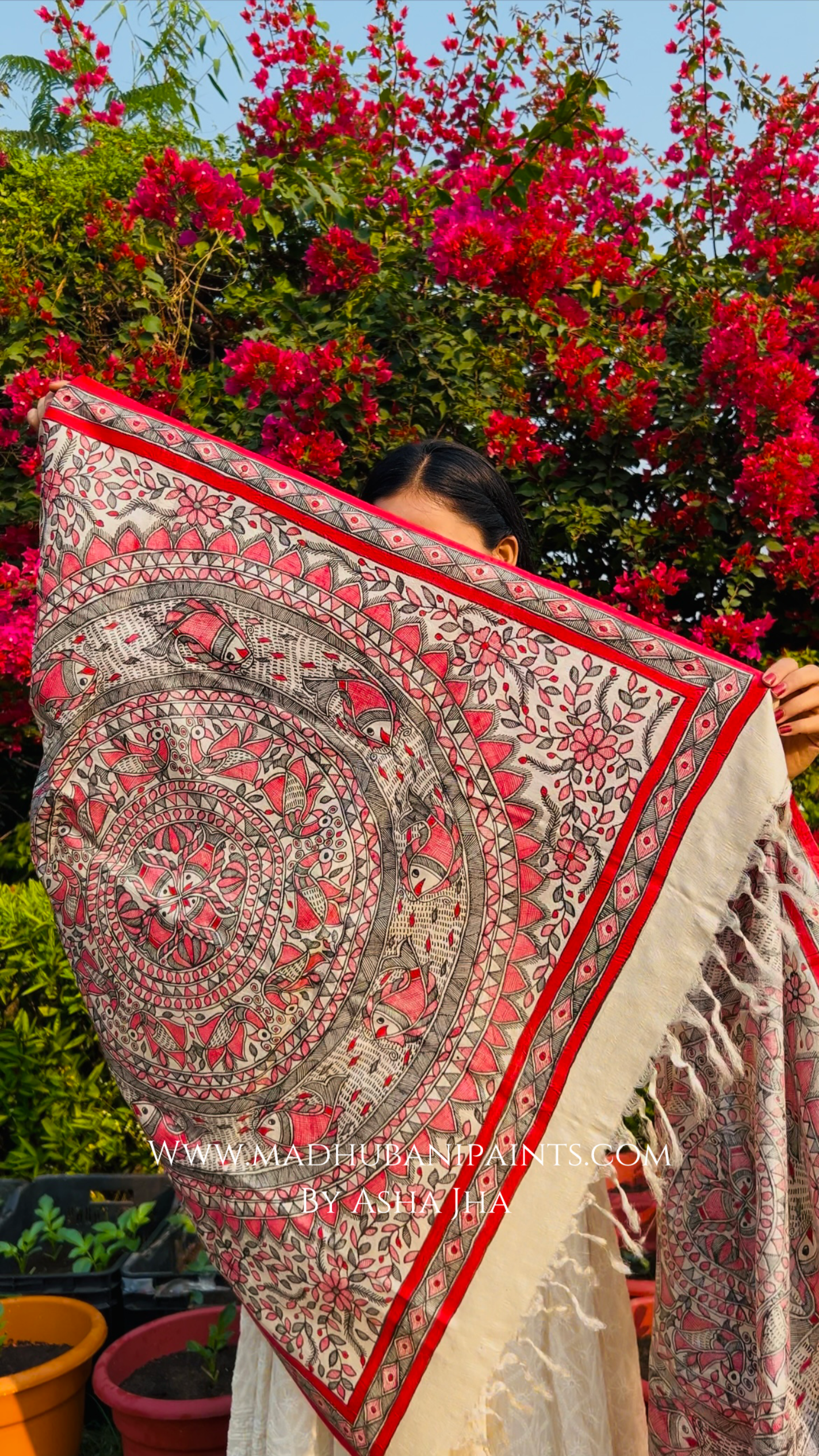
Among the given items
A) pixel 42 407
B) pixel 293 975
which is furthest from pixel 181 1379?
pixel 42 407

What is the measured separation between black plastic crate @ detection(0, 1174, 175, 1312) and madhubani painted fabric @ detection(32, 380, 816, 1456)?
1.48 m

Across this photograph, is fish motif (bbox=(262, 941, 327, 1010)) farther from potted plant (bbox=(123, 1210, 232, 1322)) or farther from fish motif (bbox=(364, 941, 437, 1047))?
potted plant (bbox=(123, 1210, 232, 1322))

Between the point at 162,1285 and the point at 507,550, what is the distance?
1945 millimetres

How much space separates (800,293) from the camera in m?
3.25

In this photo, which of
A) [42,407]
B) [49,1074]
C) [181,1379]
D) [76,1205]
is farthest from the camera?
[49,1074]

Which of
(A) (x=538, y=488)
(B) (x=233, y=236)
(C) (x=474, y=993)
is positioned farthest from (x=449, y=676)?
(B) (x=233, y=236)

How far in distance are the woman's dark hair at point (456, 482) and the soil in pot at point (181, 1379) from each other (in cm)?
176

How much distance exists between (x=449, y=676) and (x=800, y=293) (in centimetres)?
243

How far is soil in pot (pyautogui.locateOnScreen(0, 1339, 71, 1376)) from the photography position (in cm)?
240

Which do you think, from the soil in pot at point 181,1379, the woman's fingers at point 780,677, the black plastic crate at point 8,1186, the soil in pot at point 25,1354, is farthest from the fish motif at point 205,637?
the black plastic crate at point 8,1186

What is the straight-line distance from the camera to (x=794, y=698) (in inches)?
55.6

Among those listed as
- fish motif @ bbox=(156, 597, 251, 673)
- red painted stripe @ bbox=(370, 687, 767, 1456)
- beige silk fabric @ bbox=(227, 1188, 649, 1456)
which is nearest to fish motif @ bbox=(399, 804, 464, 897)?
red painted stripe @ bbox=(370, 687, 767, 1456)

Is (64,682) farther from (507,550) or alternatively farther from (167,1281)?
(167,1281)

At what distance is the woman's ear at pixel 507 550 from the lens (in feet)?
6.61
